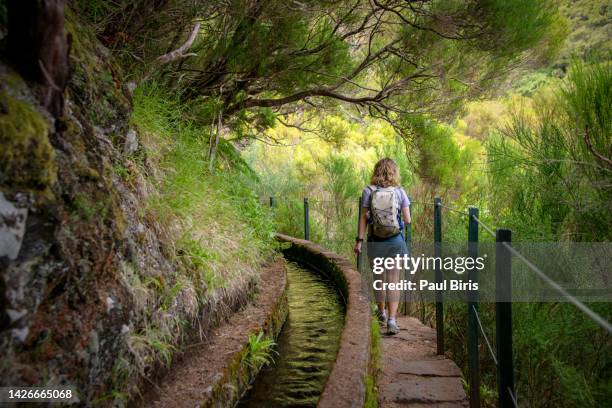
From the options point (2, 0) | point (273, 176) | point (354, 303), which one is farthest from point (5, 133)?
point (273, 176)

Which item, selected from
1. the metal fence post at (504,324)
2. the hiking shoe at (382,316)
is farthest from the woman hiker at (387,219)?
the metal fence post at (504,324)

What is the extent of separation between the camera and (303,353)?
4047 mm

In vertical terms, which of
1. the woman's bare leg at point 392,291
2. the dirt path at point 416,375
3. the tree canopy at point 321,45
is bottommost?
the dirt path at point 416,375

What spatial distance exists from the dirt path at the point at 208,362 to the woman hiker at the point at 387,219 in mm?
1124

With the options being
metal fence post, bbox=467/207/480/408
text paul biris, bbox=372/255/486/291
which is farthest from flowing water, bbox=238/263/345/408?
metal fence post, bbox=467/207/480/408

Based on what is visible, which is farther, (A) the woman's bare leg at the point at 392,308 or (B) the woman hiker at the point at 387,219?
(A) the woman's bare leg at the point at 392,308

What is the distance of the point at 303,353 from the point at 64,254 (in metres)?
2.32

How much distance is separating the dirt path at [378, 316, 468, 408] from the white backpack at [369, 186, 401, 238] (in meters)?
1.06

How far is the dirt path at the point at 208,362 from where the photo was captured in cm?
270

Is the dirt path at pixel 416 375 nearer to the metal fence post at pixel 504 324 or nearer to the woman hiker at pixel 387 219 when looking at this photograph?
the woman hiker at pixel 387 219

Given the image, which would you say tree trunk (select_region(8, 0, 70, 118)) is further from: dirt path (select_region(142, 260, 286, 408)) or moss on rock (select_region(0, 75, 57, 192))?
dirt path (select_region(142, 260, 286, 408))

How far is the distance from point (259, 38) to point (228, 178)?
1.83 meters

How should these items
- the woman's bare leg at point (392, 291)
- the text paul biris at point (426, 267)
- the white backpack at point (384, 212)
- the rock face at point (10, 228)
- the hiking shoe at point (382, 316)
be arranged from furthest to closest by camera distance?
the hiking shoe at point (382, 316) < the woman's bare leg at point (392, 291) < the white backpack at point (384, 212) < the text paul biris at point (426, 267) < the rock face at point (10, 228)

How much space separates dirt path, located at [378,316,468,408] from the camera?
11.3 ft
